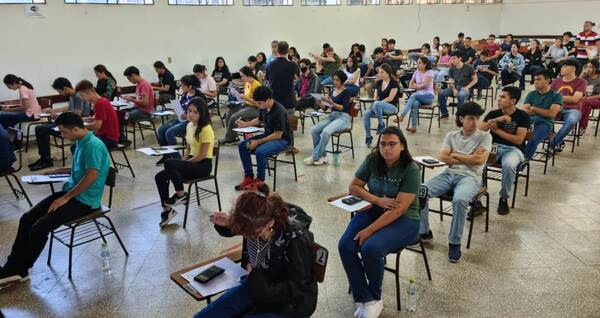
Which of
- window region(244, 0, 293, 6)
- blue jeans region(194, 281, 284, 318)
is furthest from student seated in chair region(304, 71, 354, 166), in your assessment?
window region(244, 0, 293, 6)

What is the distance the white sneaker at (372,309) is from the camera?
2600 mm

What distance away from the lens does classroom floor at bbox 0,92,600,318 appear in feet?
9.28

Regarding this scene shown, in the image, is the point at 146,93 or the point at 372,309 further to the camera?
the point at 146,93

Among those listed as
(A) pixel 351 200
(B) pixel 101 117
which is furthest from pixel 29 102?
(A) pixel 351 200

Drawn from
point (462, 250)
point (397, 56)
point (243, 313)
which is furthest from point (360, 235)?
point (397, 56)

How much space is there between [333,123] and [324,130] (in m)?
0.20

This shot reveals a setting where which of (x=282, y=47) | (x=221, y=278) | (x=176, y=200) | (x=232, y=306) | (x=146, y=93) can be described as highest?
(x=282, y=47)

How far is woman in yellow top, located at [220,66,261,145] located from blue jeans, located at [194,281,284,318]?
467 cm

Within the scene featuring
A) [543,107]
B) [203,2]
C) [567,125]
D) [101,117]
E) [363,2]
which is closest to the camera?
[543,107]

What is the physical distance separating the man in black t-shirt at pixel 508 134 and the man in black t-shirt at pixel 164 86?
5.83m

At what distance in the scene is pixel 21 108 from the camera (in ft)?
21.4

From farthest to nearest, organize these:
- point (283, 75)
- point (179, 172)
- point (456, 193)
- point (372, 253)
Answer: point (283, 75) < point (179, 172) < point (456, 193) < point (372, 253)

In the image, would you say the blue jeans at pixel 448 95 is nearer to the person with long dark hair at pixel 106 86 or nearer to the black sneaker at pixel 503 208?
the black sneaker at pixel 503 208

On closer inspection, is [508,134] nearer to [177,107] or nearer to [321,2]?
[177,107]
